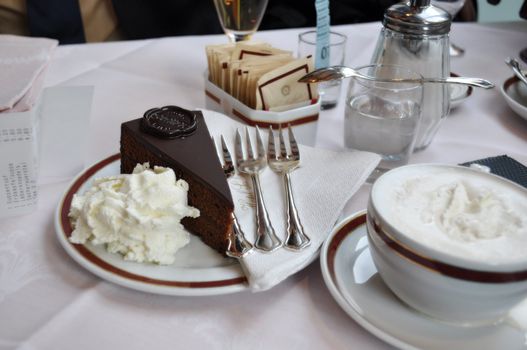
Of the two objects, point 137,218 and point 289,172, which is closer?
point 137,218

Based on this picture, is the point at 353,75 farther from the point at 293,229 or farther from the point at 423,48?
the point at 293,229

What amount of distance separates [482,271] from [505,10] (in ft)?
9.10

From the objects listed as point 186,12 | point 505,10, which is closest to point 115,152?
point 186,12

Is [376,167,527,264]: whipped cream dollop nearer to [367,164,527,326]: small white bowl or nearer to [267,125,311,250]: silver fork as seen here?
[367,164,527,326]: small white bowl

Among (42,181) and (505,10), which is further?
(505,10)

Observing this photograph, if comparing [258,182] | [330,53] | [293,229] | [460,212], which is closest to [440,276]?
[460,212]

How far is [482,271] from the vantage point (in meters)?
0.41

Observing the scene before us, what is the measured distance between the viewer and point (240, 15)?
1026 mm

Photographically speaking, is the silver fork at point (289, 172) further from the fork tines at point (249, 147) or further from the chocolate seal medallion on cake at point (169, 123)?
the chocolate seal medallion on cake at point (169, 123)

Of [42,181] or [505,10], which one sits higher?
[42,181]

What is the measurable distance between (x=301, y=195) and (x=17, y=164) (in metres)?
0.36

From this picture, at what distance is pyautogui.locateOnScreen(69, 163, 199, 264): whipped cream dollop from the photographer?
543 mm

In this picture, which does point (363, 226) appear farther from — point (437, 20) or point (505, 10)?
point (505, 10)

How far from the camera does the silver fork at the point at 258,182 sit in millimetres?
560
